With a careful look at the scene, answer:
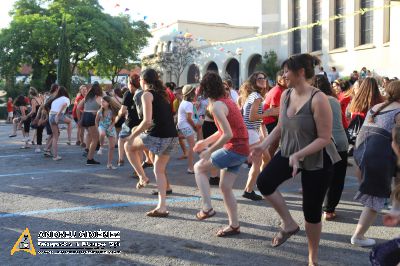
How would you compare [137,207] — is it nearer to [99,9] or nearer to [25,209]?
[25,209]

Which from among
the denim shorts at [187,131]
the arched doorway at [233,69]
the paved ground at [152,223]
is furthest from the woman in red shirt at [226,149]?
the arched doorway at [233,69]

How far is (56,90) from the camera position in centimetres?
1110

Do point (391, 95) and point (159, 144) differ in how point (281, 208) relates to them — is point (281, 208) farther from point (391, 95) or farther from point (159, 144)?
point (159, 144)

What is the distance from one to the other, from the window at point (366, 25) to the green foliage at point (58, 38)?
78.6 feet

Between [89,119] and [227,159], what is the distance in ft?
19.5

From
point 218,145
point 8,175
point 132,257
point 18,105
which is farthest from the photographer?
point 18,105

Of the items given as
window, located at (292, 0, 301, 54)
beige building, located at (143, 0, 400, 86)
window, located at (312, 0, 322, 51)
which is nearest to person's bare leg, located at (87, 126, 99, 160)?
beige building, located at (143, 0, 400, 86)

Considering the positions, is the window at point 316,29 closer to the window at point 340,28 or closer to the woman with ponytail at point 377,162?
the window at point 340,28

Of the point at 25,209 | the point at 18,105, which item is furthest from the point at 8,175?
the point at 18,105

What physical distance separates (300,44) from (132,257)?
3261 centimetres

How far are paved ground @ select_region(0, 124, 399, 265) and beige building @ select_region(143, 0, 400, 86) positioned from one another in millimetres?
14469

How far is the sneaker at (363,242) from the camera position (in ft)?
14.9

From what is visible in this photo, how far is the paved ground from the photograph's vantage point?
167 inches

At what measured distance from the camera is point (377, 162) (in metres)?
4.45
